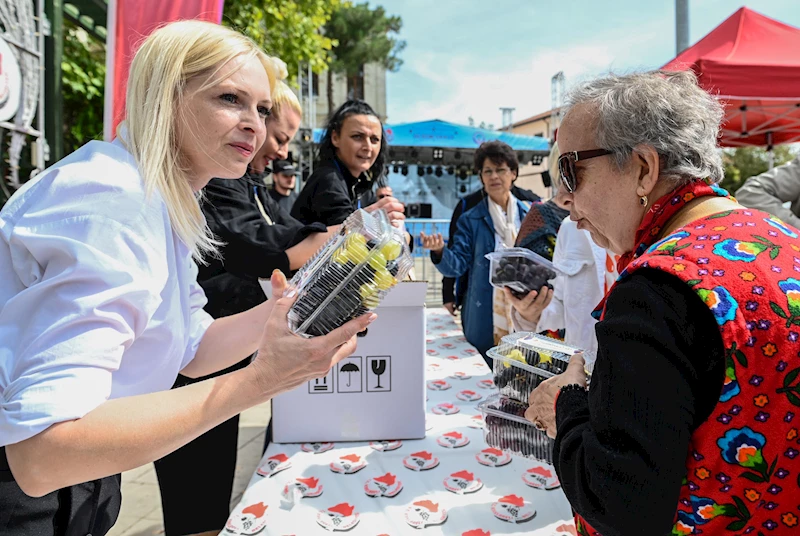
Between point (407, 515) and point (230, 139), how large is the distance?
1031 mm

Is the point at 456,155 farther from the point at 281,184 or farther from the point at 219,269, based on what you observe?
the point at 219,269

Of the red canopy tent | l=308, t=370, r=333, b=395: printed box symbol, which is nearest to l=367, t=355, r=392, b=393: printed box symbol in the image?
l=308, t=370, r=333, b=395: printed box symbol

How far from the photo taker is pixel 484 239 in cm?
360

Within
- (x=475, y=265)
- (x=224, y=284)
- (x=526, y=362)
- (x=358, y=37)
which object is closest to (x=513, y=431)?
(x=526, y=362)

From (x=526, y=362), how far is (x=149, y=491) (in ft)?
9.33

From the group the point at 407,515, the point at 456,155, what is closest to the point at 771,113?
the point at 407,515

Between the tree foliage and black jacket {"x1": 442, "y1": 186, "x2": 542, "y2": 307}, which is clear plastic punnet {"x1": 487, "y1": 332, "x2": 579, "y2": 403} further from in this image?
the tree foliage

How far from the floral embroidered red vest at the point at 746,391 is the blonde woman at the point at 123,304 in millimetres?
561

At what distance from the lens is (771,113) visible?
6523 millimetres

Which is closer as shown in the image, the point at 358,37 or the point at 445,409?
the point at 445,409

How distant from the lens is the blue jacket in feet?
11.4

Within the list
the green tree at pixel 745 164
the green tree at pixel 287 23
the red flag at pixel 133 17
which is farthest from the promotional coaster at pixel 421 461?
the green tree at pixel 745 164

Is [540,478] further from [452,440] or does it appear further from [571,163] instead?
[571,163]

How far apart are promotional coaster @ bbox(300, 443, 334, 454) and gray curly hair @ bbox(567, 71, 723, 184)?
4.12 ft
